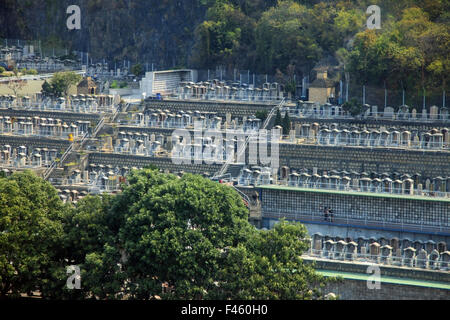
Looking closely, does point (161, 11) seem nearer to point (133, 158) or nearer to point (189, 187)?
point (133, 158)

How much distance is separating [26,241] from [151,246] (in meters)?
5.68

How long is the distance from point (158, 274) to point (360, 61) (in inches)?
923

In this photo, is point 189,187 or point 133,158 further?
point 133,158

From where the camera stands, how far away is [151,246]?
40812 millimetres

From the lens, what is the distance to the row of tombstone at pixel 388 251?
43812 millimetres

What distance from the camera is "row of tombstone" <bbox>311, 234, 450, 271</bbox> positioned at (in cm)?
4381

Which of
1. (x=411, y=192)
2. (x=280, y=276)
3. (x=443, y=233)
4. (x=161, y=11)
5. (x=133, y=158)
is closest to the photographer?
(x=280, y=276)

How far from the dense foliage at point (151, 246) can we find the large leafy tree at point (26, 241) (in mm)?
39

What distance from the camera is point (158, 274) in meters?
41.0

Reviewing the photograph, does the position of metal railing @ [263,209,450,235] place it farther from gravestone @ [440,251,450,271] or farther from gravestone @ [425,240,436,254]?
gravestone @ [440,251,450,271]

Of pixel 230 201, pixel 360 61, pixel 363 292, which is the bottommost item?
pixel 363 292

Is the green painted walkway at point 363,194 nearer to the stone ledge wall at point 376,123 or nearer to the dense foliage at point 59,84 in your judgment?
the stone ledge wall at point 376,123

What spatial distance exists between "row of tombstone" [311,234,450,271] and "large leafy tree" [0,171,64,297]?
35.0 feet

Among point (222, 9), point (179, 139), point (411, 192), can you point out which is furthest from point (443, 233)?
point (222, 9)
